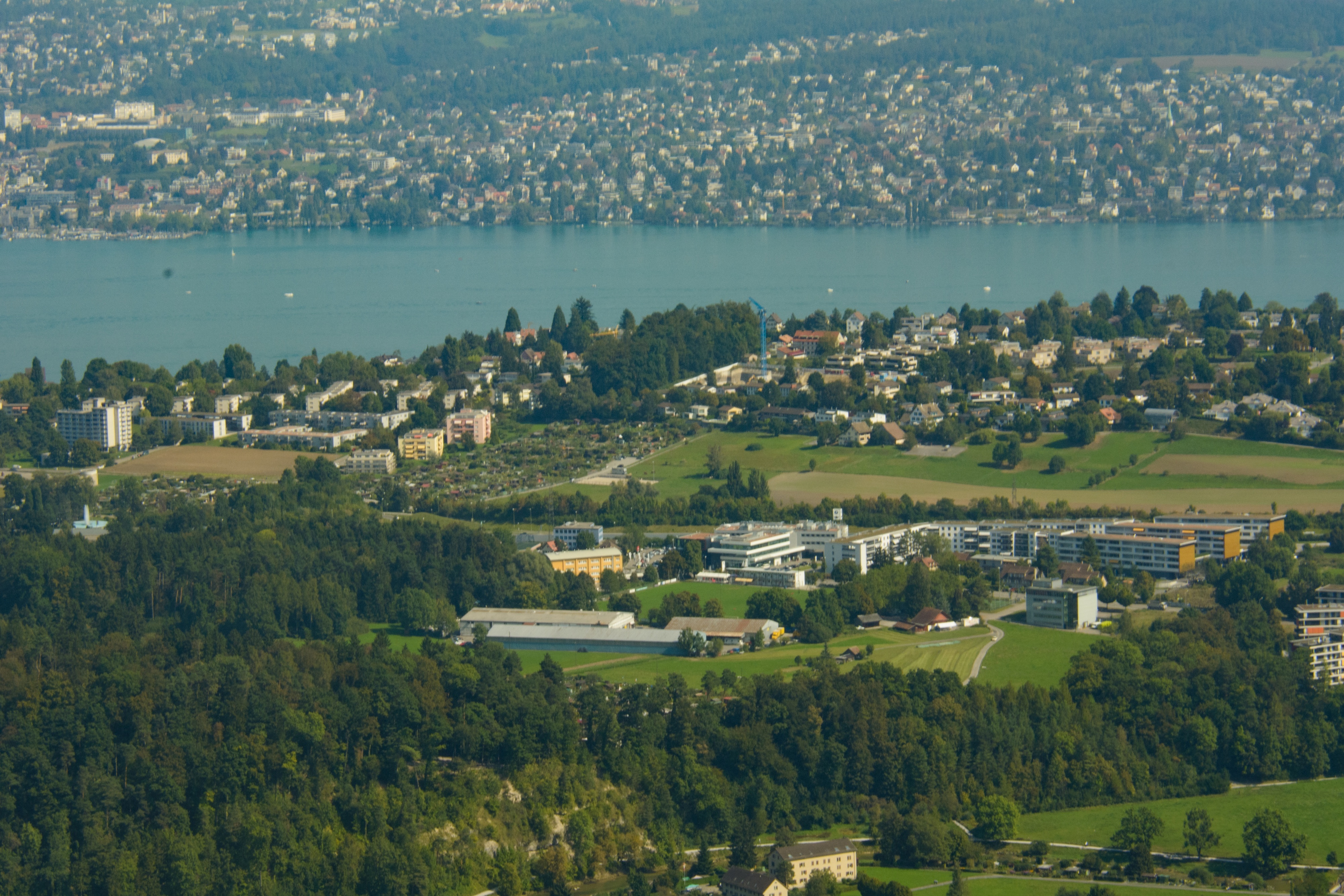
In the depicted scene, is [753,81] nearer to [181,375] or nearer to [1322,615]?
[181,375]

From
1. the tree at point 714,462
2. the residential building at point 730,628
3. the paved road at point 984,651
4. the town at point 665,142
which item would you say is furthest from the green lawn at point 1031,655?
the town at point 665,142

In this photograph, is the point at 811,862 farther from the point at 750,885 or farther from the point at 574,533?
the point at 574,533

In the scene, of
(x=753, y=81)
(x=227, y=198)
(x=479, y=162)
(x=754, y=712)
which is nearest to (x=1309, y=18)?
(x=753, y=81)

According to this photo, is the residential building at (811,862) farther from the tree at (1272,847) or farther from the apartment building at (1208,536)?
the apartment building at (1208,536)

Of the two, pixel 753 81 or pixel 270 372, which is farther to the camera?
pixel 753 81

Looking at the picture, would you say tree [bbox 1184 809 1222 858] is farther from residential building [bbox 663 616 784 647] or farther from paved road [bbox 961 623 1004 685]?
residential building [bbox 663 616 784 647]

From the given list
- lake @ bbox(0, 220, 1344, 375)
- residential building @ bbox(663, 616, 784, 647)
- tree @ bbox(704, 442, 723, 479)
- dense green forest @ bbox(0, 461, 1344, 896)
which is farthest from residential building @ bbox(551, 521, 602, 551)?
lake @ bbox(0, 220, 1344, 375)

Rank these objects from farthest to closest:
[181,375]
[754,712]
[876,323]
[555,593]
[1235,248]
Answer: [1235,248] < [876,323] < [181,375] < [555,593] < [754,712]
